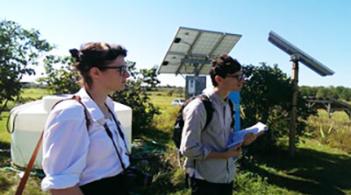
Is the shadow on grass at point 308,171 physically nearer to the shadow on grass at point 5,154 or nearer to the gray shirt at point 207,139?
the shadow on grass at point 5,154

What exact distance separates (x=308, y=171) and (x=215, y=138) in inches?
247

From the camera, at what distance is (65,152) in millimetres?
2123

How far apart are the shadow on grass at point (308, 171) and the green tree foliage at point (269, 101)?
0.54 meters

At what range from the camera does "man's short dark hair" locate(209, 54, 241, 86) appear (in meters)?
3.70

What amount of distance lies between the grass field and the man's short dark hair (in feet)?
12.4

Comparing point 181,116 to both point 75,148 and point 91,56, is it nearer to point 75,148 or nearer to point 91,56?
point 91,56

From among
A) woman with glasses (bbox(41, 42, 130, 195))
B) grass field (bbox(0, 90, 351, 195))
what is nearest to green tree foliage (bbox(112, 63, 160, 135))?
grass field (bbox(0, 90, 351, 195))

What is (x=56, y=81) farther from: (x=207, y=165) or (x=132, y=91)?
(x=207, y=165)

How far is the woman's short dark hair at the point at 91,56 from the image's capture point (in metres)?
2.35

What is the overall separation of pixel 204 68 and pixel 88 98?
404 inches

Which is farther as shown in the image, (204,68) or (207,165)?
(204,68)

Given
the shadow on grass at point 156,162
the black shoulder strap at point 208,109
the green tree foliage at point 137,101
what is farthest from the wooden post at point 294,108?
the black shoulder strap at point 208,109

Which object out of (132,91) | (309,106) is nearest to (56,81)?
(132,91)

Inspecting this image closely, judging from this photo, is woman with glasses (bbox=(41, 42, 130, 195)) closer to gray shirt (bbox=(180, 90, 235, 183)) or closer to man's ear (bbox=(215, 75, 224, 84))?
gray shirt (bbox=(180, 90, 235, 183))
